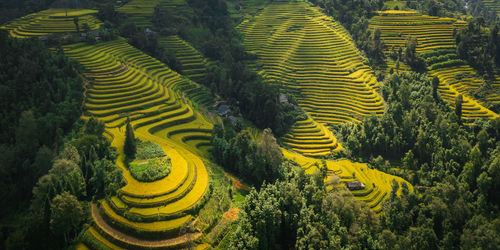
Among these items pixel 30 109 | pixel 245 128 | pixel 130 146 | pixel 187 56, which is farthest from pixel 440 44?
pixel 30 109

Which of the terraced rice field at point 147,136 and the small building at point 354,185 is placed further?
the small building at point 354,185

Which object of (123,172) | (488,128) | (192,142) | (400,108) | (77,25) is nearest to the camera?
(123,172)

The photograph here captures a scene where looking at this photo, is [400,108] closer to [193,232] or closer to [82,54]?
[193,232]

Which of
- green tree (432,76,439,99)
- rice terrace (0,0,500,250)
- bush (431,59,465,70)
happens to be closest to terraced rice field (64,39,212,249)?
rice terrace (0,0,500,250)

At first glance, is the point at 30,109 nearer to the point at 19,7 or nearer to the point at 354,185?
the point at 354,185

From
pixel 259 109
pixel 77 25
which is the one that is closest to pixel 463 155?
pixel 259 109

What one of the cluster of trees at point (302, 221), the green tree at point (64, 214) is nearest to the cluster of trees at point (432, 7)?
the cluster of trees at point (302, 221)

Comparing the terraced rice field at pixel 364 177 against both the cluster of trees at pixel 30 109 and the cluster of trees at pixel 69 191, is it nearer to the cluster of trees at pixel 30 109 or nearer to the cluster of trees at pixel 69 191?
the cluster of trees at pixel 69 191
